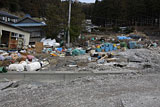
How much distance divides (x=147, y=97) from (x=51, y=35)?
1643 cm

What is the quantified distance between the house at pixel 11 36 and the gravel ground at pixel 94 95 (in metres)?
9.61

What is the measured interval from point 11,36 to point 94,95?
520 inches

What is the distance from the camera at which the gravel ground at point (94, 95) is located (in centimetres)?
342

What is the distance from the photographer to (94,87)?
184 inches

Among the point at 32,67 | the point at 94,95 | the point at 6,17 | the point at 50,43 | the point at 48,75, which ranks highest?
the point at 6,17

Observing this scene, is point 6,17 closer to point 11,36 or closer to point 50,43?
point 50,43

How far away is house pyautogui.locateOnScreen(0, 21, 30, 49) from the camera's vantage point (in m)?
13.5

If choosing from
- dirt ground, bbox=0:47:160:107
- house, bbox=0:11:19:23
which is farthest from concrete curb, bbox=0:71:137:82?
house, bbox=0:11:19:23

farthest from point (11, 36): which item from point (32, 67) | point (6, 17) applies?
point (6, 17)

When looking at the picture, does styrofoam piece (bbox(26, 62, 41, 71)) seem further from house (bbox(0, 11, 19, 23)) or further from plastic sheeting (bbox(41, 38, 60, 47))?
house (bbox(0, 11, 19, 23))

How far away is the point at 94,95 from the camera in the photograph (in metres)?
3.96

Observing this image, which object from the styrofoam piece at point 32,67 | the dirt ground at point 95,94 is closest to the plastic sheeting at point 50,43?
the styrofoam piece at point 32,67

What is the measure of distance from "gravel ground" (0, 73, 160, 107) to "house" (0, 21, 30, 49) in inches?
378

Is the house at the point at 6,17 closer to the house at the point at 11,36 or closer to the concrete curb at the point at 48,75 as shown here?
the house at the point at 11,36
